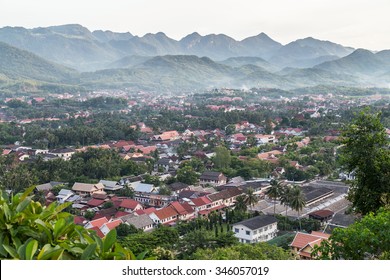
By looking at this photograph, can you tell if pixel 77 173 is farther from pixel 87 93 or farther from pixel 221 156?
pixel 87 93

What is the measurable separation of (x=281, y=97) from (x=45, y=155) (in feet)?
197

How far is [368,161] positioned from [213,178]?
15629 mm

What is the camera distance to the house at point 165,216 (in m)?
15.8

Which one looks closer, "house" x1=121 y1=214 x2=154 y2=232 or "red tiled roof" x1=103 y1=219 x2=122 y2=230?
A: "red tiled roof" x1=103 y1=219 x2=122 y2=230

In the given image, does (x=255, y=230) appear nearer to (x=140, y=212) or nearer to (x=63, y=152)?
(x=140, y=212)

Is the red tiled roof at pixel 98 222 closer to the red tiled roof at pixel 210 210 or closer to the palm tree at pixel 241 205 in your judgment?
the red tiled roof at pixel 210 210

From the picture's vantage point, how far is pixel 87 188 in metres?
19.9

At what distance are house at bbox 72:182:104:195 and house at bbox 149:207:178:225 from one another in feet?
16.1

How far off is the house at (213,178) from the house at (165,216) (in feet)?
17.8

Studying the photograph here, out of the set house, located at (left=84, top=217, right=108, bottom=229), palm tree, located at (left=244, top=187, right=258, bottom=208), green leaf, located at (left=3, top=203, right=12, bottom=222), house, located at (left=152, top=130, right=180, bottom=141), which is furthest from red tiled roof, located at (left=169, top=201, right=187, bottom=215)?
house, located at (left=152, top=130, right=180, bottom=141)

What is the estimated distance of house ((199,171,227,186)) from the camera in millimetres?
21875

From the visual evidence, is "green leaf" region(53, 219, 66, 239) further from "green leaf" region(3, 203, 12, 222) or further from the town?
the town

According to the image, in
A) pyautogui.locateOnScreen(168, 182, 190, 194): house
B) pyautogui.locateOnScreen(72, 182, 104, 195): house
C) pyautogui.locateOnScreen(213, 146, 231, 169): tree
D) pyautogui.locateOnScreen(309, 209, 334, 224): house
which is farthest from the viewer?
pyautogui.locateOnScreen(213, 146, 231, 169): tree

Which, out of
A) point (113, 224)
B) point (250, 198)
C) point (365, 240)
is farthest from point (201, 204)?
point (365, 240)
